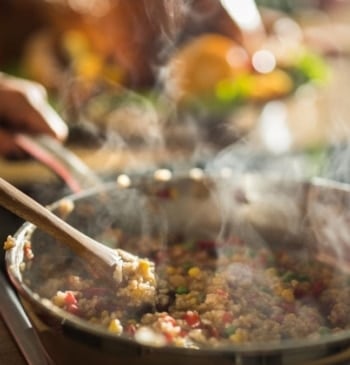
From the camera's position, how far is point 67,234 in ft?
3.29

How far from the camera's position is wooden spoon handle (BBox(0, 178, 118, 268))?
96 cm


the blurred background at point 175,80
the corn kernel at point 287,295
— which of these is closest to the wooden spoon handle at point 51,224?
the corn kernel at point 287,295

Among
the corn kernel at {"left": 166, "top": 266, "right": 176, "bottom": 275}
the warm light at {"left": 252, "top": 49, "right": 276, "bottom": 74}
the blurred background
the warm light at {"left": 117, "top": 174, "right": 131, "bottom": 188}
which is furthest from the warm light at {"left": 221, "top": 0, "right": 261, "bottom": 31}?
the corn kernel at {"left": 166, "top": 266, "right": 176, "bottom": 275}

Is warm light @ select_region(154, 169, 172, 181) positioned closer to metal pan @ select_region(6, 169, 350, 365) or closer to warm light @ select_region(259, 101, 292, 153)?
metal pan @ select_region(6, 169, 350, 365)

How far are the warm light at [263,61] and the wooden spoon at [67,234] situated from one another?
1.46m

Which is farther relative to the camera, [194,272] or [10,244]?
[194,272]

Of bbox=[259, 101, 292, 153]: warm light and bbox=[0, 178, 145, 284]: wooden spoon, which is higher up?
bbox=[0, 178, 145, 284]: wooden spoon

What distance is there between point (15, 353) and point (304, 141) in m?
1.18

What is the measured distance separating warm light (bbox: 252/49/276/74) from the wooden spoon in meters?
1.46

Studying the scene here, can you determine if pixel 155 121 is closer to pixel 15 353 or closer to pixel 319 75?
pixel 319 75

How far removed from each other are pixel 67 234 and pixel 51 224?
0.10 feet

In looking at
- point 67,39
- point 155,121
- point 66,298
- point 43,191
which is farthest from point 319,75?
point 66,298

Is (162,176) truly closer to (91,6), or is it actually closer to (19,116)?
(19,116)

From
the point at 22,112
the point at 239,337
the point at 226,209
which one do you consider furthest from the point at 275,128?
the point at 239,337
